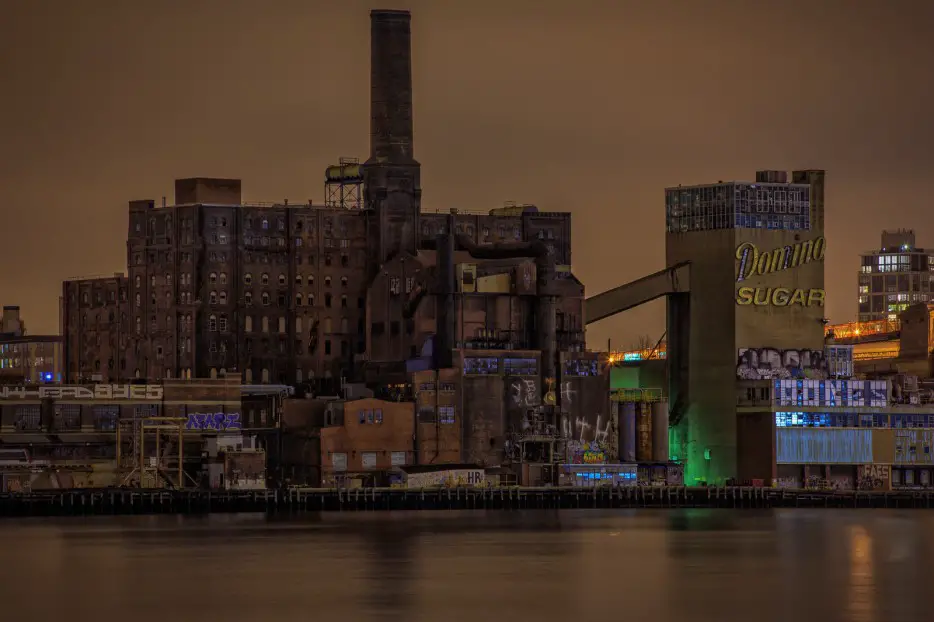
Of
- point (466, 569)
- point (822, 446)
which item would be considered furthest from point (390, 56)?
point (466, 569)

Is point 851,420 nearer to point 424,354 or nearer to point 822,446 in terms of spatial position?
point 822,446

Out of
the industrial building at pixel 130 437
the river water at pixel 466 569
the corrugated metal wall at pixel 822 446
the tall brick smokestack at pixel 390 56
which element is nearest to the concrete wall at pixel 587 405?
the river water at pixel 466 569

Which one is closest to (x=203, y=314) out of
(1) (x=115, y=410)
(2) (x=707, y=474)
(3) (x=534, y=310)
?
(1) (x=115, y=410)

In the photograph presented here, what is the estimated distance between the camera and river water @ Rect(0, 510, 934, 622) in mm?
104438

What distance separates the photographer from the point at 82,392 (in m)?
182

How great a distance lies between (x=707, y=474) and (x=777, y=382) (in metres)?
10.1

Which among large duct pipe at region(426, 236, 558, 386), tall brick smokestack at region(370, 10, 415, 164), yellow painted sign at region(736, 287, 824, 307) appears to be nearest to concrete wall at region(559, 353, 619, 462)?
large duct pipe at region(426, 236, 558, 386)

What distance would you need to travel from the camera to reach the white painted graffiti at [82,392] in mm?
180875

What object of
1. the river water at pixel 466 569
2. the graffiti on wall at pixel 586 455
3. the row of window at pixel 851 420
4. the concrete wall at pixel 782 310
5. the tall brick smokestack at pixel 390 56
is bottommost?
the river water at pixel 466 569

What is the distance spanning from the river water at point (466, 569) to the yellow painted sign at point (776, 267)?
2344cm

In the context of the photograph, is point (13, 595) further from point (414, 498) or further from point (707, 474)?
point (707, 474)

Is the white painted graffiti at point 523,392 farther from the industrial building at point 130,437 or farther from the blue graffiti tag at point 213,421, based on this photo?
the blue graffiti tag at point 213,421

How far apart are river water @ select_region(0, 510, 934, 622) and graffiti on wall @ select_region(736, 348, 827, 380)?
1742 cm

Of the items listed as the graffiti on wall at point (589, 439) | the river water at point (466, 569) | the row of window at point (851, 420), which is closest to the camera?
the river water at point (466, 569)
